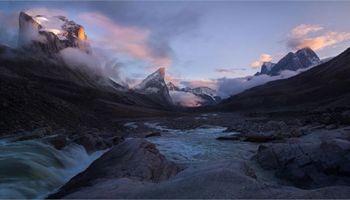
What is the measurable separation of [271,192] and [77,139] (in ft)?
70.0

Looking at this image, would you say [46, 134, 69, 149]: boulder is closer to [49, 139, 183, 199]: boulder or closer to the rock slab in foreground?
[49, 139, 183, 199]: boulder

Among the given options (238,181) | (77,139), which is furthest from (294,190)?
(77,139)

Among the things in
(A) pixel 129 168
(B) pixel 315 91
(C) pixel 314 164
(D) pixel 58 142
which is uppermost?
(B) pixel 315 91

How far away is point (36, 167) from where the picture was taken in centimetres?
1742

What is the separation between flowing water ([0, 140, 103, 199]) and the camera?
1457 cm

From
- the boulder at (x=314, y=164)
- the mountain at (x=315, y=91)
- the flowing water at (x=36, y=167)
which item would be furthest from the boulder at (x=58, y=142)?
the mountain at (x=315, y=91)

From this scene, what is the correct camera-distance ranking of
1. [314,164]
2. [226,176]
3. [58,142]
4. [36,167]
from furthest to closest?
Result: [58,142] < [36,167] < [314,164] < [226,176]

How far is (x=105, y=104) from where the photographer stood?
17012cm

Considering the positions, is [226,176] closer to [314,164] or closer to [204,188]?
[204,188]

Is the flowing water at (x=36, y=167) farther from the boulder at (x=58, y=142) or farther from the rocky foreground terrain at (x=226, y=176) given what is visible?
the rocky foreground terrain at (x=226, y=176)

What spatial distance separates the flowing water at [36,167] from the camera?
574 inches

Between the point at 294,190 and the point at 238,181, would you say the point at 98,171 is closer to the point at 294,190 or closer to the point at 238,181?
the point at 238,181

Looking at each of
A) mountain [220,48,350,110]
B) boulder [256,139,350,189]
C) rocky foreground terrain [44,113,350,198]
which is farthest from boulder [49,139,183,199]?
mountain [220,48,350,110]

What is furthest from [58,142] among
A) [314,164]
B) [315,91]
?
[315,91]
